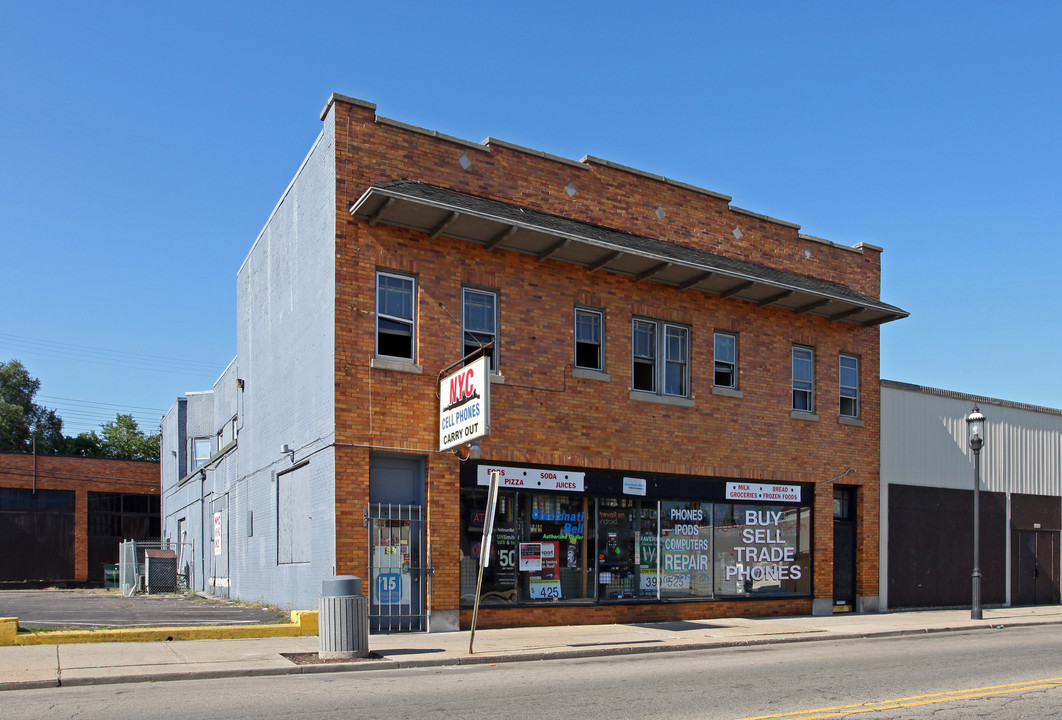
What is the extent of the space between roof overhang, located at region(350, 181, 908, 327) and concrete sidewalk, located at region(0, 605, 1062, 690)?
6.95 m

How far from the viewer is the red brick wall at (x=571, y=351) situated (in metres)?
16.5

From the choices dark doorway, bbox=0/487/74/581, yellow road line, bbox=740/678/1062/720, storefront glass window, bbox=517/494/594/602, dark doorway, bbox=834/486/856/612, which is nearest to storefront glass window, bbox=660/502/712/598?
storefront glass window, bbox=517/494/594/602

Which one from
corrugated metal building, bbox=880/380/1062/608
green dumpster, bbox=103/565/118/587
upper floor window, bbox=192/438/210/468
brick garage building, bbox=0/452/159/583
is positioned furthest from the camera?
brick garage building, bbox=0/452/159/583

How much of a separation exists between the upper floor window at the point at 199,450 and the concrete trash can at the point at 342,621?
21547 mm

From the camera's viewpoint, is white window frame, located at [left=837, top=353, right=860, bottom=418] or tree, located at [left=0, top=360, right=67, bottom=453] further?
tree, located at [left=0, top=360, right=67, bottom=453]

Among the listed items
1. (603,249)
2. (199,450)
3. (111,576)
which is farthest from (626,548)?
(111,576)

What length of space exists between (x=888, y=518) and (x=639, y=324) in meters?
8.81

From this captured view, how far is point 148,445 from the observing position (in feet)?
246

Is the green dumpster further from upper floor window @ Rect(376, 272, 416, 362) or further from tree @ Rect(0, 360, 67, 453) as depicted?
tree @ Rect(0, 360, 67, 453)

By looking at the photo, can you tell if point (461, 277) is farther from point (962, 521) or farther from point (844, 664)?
point (962, 521)

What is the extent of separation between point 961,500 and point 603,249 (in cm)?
1353

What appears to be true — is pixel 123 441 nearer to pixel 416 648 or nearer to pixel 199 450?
pixel 199 450

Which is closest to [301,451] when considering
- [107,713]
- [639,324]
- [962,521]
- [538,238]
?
[538,238]

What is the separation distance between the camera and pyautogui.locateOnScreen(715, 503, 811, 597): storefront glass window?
20.7 m
